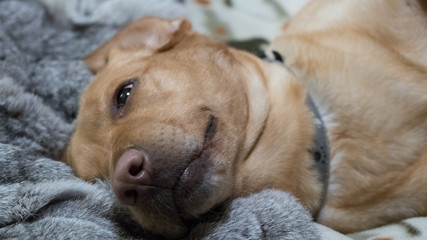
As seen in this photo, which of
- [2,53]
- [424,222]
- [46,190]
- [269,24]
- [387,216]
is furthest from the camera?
[269,24]

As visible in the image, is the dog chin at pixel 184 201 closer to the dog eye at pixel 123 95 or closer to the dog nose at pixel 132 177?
the dog nose at pixel 132 177

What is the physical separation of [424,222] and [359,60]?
0.65m

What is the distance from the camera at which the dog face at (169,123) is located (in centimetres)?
123

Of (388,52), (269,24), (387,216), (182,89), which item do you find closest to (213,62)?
(182,89)

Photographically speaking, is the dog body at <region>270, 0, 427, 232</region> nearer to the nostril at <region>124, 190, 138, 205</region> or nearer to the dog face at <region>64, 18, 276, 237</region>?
the dog face at <region>64, 18, 276, 237</region>

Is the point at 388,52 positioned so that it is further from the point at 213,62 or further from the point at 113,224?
the point at 113,224

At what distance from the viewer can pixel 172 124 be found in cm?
133

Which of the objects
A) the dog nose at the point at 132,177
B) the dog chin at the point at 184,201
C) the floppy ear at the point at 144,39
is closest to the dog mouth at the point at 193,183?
the dog chin at the point at 184,201

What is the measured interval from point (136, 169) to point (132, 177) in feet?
0.08

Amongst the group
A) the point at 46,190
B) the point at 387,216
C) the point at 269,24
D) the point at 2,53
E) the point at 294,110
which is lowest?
the point at 387,216

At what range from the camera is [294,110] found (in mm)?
1592

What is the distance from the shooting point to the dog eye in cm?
153

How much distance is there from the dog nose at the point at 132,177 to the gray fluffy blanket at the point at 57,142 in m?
0.13

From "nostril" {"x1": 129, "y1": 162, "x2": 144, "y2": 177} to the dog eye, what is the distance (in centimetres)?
40
